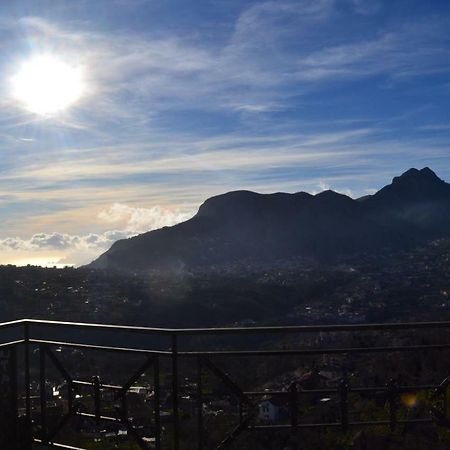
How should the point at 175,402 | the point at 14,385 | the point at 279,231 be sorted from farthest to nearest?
the point at 279,231 < the point at 14,385 < the point at 175,402

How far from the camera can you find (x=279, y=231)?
114 metres

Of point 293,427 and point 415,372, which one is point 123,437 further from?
point 415,372

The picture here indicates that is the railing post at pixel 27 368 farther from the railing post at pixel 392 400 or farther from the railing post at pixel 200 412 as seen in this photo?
the railing post at pixel 392 400

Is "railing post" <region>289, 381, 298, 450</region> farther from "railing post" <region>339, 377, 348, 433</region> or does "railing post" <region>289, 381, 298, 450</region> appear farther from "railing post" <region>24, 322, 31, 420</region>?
"railing post" <region>24, 322, 31, 420</region>

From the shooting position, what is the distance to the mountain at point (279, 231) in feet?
330

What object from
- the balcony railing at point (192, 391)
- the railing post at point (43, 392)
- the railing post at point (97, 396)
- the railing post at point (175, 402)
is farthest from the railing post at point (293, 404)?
the railing post at point (43, 392)

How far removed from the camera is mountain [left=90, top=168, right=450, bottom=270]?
101 meters

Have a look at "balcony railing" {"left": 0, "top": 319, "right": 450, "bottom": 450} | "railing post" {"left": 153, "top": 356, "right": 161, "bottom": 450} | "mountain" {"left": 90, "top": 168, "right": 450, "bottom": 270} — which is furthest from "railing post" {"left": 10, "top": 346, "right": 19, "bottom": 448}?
"mountain" {"left": 90, "top": 168, "right": 450, "bottom": 270}

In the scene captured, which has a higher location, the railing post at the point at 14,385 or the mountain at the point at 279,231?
the mountain at the point at 279,231

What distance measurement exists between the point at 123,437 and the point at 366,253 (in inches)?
4241

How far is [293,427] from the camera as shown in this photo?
4152 millimetres

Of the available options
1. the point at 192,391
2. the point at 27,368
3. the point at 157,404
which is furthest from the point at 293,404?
the point at 27,368

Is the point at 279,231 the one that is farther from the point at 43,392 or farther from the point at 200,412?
the point at 200,412

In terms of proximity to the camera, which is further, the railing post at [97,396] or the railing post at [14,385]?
the railing post at [14,385]
